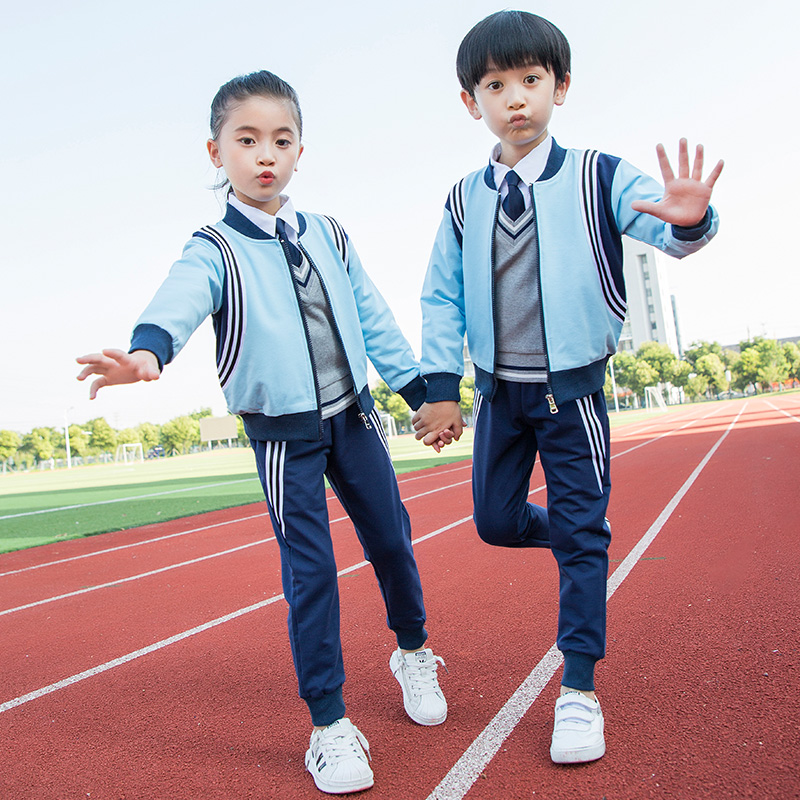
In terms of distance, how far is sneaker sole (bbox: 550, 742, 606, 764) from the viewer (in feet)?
6.82

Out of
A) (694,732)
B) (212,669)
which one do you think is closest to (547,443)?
(694,732)

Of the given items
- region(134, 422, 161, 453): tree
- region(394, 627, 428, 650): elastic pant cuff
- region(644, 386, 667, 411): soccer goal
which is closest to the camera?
region(394, 627, 428, 650): elastic pant cuff

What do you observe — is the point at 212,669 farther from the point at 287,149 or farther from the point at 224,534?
the point at 224,534

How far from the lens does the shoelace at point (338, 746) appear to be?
2.12 meters

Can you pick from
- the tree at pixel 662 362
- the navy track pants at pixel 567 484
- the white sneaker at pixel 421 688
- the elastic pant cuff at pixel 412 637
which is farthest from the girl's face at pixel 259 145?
the tree at pixel 662 362

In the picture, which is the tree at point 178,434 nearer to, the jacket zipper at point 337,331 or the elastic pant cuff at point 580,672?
the jacket zipper at point 337,331

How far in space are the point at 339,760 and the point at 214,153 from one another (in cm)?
200

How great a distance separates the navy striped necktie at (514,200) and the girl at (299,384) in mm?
610

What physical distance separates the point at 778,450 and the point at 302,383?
42.3 ft

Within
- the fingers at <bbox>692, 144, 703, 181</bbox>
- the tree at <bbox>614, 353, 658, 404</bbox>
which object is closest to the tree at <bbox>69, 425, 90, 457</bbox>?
the tree at <bbox>614, 353, 658, 404</bbox>

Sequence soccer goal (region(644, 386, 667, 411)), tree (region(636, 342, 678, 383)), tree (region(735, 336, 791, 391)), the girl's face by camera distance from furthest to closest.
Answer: tree (region(636, 342, 678, 383)), tree (region(735, 336, 791, 391)), soccer goal (region(644, 386, 667, 411)), the girl's face

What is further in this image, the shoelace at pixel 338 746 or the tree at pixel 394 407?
the tree at pixel 394 407

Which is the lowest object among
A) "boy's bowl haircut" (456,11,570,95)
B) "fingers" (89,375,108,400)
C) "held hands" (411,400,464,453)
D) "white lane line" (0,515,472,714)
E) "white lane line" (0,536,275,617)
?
"white lane line" (0,536,275,617)

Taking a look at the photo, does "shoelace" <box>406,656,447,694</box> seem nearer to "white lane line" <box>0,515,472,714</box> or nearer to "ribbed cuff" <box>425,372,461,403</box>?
Answer: "ribbed cuff" <box>425,372,461,403</box>
